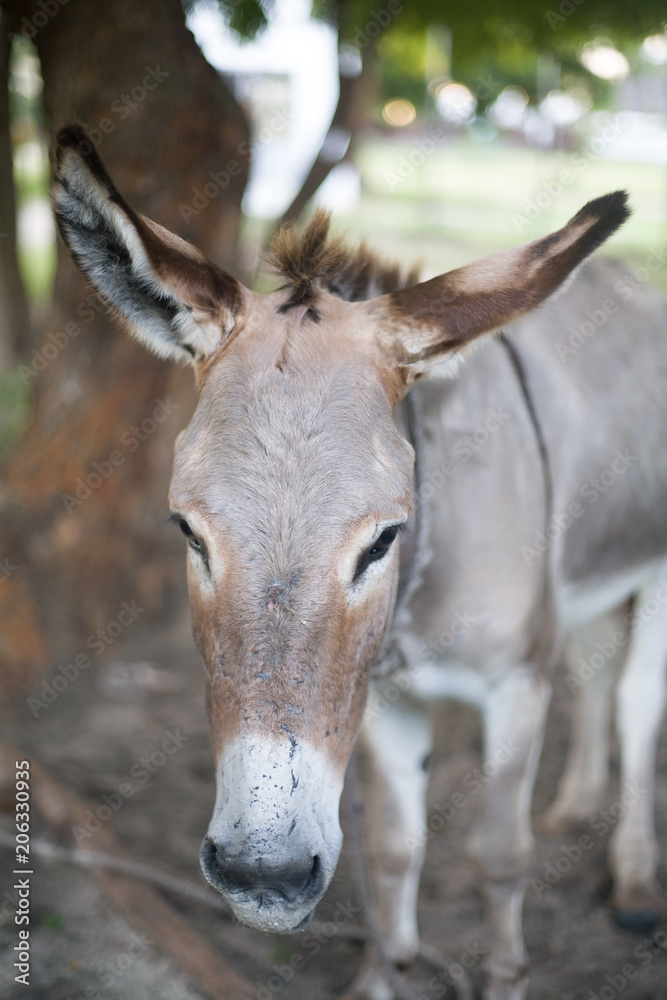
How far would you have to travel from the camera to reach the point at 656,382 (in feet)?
12.0

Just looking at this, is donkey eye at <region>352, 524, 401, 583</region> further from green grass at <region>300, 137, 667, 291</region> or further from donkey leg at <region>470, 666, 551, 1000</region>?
green grass at <region>300, 137, 667, 291</region>

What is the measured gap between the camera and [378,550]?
1938 mm

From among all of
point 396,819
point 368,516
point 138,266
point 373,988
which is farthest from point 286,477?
point 373,988

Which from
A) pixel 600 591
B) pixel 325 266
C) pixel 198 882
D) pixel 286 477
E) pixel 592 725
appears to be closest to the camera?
pixel 286 477

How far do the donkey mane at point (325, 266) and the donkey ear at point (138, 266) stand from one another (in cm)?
18

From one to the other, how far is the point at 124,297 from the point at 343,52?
5271mm

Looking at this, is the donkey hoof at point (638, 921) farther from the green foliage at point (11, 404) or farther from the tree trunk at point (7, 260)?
the tree trunk at point (7, 260)

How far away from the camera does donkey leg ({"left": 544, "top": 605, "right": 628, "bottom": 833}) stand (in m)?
4.19

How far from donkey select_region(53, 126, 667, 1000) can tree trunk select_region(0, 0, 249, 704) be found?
8.23ft

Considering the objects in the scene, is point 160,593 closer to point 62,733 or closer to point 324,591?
point 62,733

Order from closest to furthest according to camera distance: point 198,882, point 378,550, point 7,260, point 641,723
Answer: point 378,550 → point 198,882 → point 641,723 → point 7,260

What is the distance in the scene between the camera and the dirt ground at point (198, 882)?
2830mm

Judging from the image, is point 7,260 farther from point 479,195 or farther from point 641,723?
point 479,195

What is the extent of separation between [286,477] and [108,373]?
362 cm
